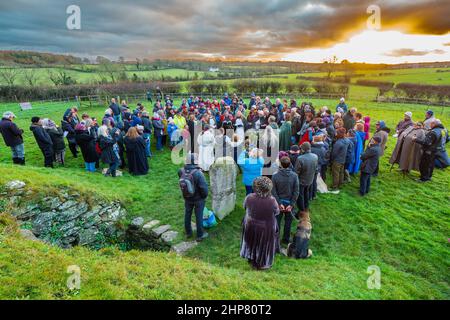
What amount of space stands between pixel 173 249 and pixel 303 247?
3.11 meters

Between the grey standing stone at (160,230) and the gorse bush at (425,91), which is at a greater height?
the gorse bush at (425,91)

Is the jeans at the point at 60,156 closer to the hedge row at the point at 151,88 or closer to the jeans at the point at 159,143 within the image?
the jeans at the point at 159,143

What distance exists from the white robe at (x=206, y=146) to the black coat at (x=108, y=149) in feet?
10.5

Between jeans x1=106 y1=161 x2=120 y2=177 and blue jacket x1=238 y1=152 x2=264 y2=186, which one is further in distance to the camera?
jeans x1=106 y1=161 x2=120 y2=177

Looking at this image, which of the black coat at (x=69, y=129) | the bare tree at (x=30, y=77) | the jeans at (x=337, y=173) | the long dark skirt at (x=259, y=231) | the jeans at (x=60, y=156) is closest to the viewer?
the long dark skirt at (x=259, y=231)

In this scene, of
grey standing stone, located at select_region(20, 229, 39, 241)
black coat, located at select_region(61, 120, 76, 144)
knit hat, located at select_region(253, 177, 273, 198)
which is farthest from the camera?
black coat, located at select_region(61, 120, 76, 144)

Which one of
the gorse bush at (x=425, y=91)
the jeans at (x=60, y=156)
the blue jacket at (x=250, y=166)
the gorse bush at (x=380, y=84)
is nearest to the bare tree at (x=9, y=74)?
the jeans at (x=60, y=156)

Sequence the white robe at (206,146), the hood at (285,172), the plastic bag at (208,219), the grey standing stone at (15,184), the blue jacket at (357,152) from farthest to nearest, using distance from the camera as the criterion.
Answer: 1. the blue jacket at (357,152)
2. the white robe at (206,146)
3. the plastic bag at (208,219)
4. the grey standing stone at (15,184)
5. the hood at (285,172)

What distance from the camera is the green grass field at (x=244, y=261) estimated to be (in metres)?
3.91

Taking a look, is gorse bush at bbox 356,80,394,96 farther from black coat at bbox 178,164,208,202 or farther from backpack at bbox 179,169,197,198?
backpack at bbox 179,169,197,198

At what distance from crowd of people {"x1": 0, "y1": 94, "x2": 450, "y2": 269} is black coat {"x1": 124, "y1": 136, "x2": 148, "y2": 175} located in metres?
0.04

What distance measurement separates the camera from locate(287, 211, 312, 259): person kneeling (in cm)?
555

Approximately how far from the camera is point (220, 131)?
370 inches

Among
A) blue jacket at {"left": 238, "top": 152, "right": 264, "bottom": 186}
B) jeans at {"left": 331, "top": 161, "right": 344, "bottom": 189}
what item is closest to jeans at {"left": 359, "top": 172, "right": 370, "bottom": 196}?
jeans at {"left": 331, "top": 161, "right": 344, "bottom": 189}
